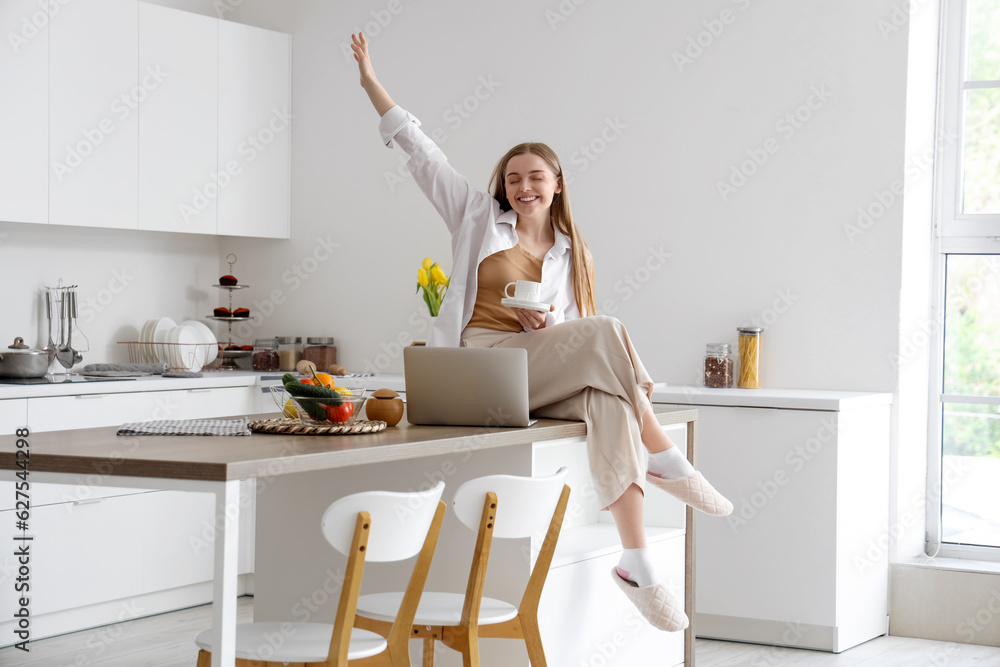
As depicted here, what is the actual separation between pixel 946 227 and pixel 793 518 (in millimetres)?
1213

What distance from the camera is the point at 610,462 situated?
7.79ft

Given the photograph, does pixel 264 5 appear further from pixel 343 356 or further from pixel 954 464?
pixel 954 464

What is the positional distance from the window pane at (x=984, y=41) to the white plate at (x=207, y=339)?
9.84ft

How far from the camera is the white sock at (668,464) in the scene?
98.8 inches

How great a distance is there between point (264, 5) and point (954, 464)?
3.41 m

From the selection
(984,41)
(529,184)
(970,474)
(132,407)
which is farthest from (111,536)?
(984,41)

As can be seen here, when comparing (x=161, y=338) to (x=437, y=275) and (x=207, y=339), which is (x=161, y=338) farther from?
(x=437, y=275)

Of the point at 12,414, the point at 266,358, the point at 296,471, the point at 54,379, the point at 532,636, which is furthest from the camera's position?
the point at 266,358

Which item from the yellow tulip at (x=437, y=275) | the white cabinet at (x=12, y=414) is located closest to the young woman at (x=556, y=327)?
the yellow tulip at (x=437, y=275)

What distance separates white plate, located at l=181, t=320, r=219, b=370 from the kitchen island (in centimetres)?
207

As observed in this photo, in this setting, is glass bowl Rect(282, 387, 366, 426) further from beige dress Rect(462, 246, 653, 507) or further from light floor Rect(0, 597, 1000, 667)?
light floor Rect(0, 597, 1000, 667)

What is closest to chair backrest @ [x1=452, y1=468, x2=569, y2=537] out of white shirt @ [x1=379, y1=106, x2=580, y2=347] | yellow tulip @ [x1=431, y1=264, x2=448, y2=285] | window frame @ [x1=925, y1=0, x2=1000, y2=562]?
white shirt @ [x1=379, y1=106, x2=580, y2=347]

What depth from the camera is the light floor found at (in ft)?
11.0

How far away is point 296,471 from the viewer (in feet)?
5.57
